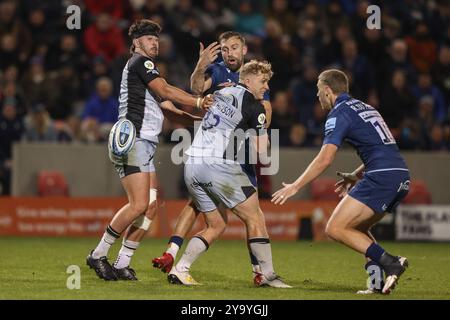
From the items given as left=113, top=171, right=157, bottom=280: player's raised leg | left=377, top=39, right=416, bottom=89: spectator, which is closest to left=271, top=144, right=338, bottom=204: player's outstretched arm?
left=113, top=171, right=157, bottom=280: player's raised leg

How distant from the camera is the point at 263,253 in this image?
8.82 metres

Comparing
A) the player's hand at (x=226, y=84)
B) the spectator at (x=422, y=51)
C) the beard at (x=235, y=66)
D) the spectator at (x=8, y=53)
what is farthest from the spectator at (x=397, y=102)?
the player's hand at (x=226, y=84)

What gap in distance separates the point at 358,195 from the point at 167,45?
9.86 meters

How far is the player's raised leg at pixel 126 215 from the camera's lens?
929cm

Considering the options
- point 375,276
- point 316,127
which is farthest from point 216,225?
point 316,127

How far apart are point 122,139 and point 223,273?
1.99 m

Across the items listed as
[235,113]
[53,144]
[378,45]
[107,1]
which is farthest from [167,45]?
[235,113]

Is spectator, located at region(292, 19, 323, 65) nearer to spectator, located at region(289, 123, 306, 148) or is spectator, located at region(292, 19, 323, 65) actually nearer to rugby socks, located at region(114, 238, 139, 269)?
spectator, located at region(289, 123, 306, 148)

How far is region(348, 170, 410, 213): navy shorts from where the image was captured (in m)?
8.43

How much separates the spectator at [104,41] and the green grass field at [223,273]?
14.1 ft

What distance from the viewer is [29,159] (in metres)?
16.0

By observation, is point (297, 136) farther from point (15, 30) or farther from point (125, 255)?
point (125, 255)

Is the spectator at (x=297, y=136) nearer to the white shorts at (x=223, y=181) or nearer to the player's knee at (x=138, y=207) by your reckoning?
→ the player's knee at (x=138, y=207)
